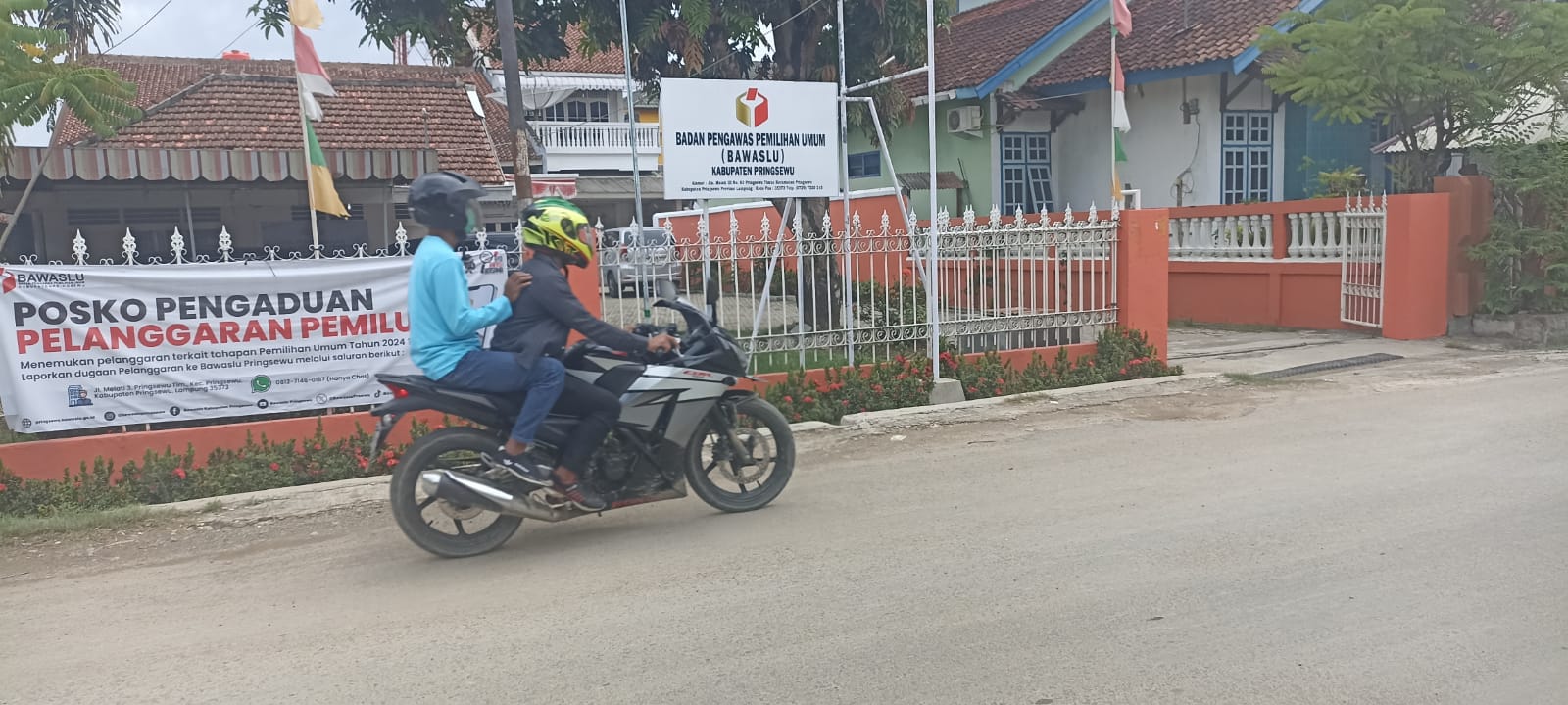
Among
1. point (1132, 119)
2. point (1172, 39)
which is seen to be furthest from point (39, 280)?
point (1132, 119)

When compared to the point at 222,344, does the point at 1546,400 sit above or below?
below

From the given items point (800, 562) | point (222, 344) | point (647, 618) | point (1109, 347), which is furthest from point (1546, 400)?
point (222, 344)

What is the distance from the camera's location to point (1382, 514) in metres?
5.62

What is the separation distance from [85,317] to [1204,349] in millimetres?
10549

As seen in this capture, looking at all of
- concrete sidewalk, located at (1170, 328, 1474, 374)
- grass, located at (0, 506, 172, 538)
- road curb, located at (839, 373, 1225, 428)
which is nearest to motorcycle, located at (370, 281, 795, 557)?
grass, located at (0, 506, 172, 538)

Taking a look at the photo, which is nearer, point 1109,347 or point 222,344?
point 222,344

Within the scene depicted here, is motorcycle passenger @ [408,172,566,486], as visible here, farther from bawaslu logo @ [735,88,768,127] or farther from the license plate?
bawaslu logo @ [735,88,768,127]

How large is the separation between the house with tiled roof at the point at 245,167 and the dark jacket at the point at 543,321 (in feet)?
20.6

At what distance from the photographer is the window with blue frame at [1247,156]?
18312 millimetres

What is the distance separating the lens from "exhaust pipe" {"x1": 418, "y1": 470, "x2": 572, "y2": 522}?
5.21 m

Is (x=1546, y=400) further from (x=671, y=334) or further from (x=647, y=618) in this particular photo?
(x=647, y=618)

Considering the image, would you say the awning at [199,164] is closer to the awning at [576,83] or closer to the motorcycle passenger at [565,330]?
the motorcycle passenger at [565,330]

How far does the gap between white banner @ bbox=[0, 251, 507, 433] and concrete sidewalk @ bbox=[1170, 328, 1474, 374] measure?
717 cm

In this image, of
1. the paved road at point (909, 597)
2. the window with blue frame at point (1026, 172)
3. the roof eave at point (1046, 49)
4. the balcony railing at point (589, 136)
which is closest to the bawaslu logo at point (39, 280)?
the paved road at point (909, 597)
